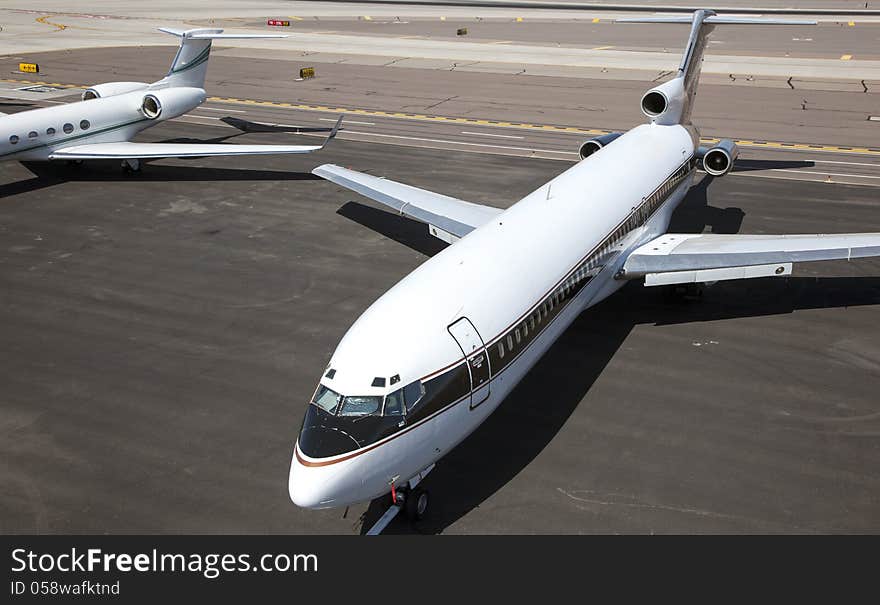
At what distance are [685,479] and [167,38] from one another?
75.4 metres

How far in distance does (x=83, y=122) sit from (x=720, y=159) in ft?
83.1

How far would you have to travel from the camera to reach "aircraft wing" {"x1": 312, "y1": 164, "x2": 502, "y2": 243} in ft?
74.9

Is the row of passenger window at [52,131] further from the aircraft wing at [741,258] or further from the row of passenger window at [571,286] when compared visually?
the aircraft wing at [741,258]

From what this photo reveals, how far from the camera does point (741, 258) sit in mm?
19781

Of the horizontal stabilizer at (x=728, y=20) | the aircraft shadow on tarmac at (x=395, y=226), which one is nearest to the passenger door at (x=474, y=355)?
the aircraft shadow on tarmac at (x=395, y=226)

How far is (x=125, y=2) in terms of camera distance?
112062 millimetres

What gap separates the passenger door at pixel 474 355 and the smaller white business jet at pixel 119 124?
1843 centimetres

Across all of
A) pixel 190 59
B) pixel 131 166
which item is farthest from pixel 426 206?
pixel 190 59

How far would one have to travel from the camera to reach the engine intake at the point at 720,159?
82.5 ft

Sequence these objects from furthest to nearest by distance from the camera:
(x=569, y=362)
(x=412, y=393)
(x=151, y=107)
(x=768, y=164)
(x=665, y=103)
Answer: (x=151, y=107), (x=768, y=164), (x=665, y=103), (x=569, y=362), (x=412, y=393)

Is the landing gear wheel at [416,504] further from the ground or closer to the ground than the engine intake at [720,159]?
closer to the ground

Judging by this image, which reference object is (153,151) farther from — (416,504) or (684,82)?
(416,504)

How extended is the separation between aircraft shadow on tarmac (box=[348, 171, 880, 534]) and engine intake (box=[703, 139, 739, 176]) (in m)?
2.73
